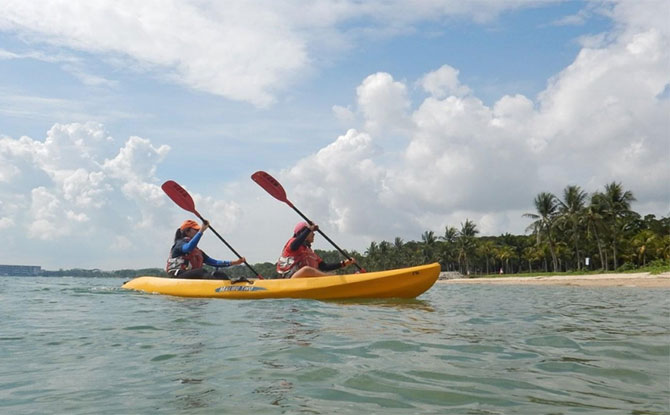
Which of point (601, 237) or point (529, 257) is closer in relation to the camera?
point (601, 237)

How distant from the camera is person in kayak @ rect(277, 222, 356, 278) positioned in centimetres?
1005

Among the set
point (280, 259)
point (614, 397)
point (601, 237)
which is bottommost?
point (614, 397)

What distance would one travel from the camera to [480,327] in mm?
6004

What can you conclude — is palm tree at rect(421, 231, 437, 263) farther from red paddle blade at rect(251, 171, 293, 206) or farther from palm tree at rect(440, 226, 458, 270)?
red paddle blade at rect(251, 171, 293, 206)

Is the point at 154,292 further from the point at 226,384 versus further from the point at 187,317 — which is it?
the point at 226,384

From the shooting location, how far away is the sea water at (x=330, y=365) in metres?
2.81

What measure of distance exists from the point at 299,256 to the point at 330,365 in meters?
6.73

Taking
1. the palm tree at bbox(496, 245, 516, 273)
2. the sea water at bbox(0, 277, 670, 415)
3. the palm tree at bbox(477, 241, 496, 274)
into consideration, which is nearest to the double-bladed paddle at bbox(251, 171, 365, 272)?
the sea water at bbox(0, 277, 670, 415)

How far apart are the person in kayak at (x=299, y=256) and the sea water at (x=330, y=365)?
3.35 m

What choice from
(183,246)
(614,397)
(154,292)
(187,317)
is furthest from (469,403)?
(154,292)

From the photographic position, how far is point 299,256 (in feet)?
34.2

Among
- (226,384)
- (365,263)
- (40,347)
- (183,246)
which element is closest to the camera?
(226,384)

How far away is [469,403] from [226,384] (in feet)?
4.73

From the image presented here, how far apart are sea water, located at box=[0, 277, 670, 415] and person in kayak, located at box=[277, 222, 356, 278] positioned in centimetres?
335
